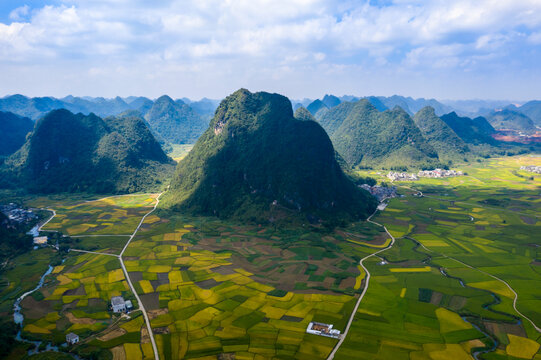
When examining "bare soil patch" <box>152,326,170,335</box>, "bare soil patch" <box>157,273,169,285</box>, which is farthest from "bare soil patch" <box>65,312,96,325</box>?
"bare soil patch" <box>157,273,169,285</box>

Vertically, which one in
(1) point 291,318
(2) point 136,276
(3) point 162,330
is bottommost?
(3) point 162,330

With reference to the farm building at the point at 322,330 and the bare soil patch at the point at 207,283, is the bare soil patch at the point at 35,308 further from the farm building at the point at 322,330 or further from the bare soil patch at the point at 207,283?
the farm building at the point at 322,330

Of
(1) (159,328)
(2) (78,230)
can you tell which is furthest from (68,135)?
(1) (159,328)

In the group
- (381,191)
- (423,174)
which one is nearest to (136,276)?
(381,191)

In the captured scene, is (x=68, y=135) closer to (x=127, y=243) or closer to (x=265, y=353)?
(x=127, y=243)

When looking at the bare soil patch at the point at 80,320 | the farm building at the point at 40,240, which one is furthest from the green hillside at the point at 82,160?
the bare soil patch at the point at 80,320

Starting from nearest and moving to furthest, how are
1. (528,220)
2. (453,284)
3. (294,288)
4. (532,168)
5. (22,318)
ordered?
(22,318), (294,288), (453,284), (528,220), (532,168)

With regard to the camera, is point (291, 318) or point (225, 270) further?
point (225, 270)

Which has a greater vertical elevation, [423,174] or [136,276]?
[423,174]

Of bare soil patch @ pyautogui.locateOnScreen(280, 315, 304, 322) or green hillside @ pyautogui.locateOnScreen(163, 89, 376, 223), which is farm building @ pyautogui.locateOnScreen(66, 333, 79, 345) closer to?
bare soil patch @ pyautogui.locateOnScreen(280, 315, 304, 322)

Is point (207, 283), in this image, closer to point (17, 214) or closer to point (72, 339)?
point (72, 339)
